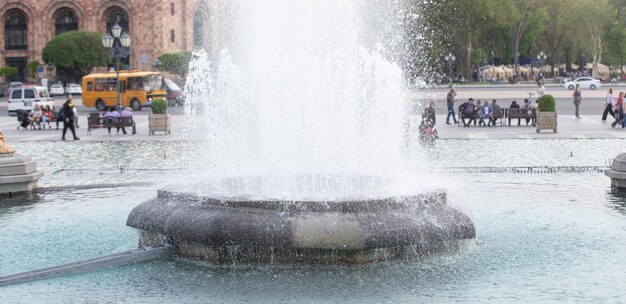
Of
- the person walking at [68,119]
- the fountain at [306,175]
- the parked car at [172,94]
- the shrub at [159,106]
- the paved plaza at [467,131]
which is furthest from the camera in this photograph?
the parked car at [172,94]

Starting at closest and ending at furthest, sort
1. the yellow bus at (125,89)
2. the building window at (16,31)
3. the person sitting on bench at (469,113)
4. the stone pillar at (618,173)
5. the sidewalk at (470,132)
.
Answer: the stone pillar at (618,173), the sidewalk at (470,132), the person sitting on bench at (469,113), the yellow bus at (125,89), the building window at (16,31)

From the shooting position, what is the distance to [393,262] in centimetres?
920

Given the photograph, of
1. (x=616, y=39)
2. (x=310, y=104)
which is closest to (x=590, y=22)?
(x=616, y=39)

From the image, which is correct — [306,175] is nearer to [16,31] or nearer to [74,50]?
[74,50]

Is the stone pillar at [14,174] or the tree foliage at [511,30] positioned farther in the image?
the tree foliage at [511,30]

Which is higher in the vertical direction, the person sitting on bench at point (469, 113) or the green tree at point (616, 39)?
the green tree at point (616, 39)

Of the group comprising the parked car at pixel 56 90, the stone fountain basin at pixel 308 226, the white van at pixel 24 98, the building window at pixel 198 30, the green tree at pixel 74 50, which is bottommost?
the stone fountain basin at pixel 308 226

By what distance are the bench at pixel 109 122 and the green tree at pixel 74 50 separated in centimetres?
4133

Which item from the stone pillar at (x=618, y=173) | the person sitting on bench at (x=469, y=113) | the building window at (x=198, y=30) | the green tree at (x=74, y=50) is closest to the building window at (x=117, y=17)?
the building window at (x=198, y=30)

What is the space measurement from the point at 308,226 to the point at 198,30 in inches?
2869

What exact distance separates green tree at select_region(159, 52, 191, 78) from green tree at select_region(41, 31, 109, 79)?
4.86m

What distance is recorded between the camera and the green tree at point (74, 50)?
6881 centimetres

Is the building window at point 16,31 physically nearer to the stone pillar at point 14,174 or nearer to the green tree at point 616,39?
the green tree at point 616,39

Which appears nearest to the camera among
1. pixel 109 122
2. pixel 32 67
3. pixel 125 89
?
pixel 109 122
